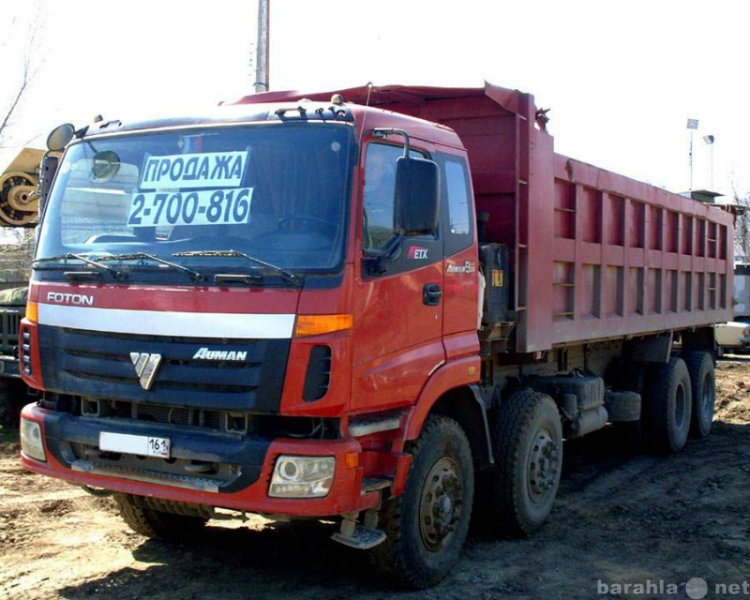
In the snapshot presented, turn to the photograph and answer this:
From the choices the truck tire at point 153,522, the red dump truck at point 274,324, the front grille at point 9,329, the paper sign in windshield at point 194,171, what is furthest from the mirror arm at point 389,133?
the front grille at point 9,329

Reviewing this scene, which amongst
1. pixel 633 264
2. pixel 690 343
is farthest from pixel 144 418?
pixel 690 343

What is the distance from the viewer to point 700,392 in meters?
10.8

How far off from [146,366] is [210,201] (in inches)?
36.6

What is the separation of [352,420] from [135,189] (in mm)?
1782

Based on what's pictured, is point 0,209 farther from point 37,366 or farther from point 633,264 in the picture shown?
point 633,264

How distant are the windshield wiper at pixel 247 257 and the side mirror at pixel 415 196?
26.5 inches

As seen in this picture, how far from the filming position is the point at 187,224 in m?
4.81

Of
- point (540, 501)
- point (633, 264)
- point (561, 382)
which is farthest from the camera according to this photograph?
point (633, 264)

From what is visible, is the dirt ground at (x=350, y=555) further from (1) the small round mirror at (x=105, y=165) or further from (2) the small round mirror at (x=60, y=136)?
(2) the small round mirror at (x=60, y=136)

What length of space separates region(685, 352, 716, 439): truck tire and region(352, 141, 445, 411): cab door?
658cm

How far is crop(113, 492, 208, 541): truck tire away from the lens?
5.84m

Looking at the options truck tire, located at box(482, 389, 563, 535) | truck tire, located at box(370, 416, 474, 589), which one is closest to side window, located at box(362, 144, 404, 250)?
truck tire, located at box(370, 416, 474, 589)

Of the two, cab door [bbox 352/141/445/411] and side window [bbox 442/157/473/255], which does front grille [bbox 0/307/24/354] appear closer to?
side window [bbox 442/157/473/255]

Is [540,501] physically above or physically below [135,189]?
below
